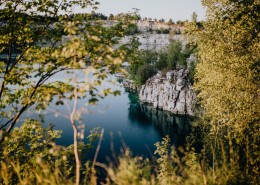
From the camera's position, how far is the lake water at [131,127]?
4031 centimetres

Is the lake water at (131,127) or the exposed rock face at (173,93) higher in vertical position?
the exposed rock face at (173,93)

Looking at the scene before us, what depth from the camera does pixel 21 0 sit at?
8031mm

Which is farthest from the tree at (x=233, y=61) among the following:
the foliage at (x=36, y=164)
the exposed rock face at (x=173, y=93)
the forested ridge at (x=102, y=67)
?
the exposed rock face at (x=173, y=93)

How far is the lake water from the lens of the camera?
132 feet

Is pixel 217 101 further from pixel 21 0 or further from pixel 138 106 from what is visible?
pixel 138 106

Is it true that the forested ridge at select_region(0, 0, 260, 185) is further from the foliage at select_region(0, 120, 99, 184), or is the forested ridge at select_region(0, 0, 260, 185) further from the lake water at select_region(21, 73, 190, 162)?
the lake water at select_region(21, 73, 190, 162)

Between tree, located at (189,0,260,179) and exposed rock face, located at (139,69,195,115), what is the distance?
4210 centimetres

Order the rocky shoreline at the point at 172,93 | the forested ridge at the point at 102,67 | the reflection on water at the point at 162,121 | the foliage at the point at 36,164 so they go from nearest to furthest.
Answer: the foliage at the point at 36,164 < the forested ridge at the point at 102,67 < the reflection on water at the point at 162,121 < the rocky shoreline at the point at 172,93

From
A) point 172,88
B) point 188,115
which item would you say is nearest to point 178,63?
point 172,88

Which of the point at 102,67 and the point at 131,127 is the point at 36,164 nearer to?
the point at 102,67

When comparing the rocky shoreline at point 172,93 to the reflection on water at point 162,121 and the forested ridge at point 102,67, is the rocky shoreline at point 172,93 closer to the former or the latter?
the reflection on water at point 162,121

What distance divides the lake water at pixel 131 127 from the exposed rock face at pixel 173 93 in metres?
2.35

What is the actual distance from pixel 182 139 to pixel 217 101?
31.1m

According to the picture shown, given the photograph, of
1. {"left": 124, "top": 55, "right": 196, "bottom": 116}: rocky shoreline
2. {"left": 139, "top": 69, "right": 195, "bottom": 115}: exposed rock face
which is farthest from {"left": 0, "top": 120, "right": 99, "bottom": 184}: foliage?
{"left": 139, "top": 69, "right": 195, "bottom": 115}: exposed rock face
